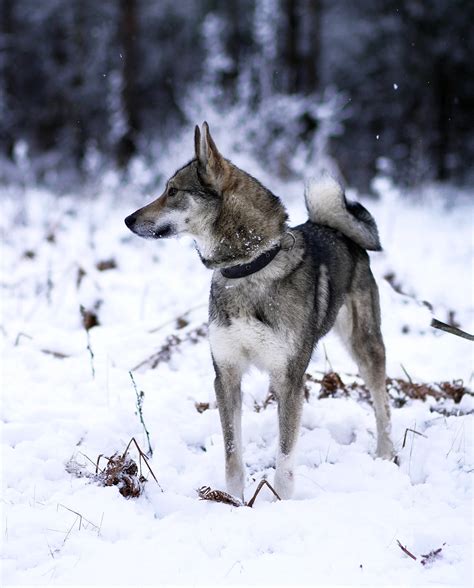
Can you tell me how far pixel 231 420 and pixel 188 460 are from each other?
43cm

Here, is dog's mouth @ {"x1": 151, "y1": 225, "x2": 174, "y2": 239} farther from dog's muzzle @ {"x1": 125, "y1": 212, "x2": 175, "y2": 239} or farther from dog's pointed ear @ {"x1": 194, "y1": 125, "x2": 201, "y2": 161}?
dog's pointed ear @ {"x1": 194, "y1": 125, "x2": 201, "y2": 161}

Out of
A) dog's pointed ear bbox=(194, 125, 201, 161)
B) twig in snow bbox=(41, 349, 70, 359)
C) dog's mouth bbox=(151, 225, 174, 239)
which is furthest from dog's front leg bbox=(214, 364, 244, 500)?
twig in snow bbox=(41, 349, 70, 359)

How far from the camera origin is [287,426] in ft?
10.7

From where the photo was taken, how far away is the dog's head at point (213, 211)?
3.29 meters

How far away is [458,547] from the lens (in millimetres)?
2635

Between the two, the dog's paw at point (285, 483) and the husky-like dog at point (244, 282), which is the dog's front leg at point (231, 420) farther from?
the dog's paw at point (285, 483)

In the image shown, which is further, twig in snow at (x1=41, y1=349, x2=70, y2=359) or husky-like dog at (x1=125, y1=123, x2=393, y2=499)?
twig in snow at (x1=41, y1=349, x2=70, y2=359)

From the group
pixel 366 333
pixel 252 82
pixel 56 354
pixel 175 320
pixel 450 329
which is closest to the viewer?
pixel 450 329

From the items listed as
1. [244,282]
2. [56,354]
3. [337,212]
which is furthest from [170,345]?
[244,282]

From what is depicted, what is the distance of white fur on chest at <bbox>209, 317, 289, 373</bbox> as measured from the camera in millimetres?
3172

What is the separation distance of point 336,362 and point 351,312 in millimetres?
1624

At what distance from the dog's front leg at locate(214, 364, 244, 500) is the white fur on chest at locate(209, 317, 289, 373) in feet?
0.36

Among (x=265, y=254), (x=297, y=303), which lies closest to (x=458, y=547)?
(x=297, y=303)

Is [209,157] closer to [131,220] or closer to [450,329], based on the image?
[131,220]
